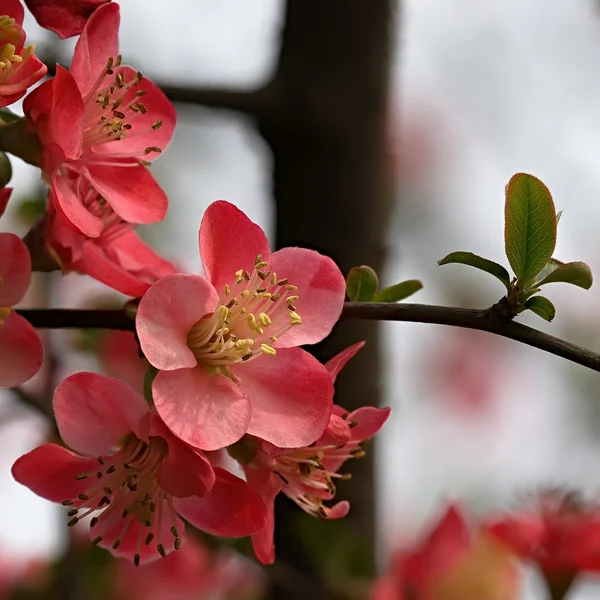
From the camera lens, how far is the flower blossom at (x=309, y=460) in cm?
47

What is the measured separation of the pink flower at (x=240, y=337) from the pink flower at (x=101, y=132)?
6cm

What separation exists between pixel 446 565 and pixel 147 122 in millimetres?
635

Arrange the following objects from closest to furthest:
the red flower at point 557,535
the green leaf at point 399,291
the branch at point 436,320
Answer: the branch at point 436,320 → the green leaf at point 399,291 → the red flower at point 557,535

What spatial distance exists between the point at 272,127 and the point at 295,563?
0.47 meters

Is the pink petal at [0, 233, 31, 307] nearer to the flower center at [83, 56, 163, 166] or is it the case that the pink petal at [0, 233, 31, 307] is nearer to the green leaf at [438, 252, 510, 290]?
the flower center at [83, 56, 163, 166]

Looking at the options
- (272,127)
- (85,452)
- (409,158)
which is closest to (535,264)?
(85,452)

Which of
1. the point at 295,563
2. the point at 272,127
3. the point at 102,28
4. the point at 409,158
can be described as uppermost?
the point at 102,28

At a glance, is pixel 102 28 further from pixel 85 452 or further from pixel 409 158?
pixel 409 158

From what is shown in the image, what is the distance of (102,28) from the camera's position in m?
0.49

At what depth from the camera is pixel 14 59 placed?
18.0 inches

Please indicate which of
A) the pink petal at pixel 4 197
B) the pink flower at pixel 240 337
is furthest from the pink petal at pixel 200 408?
the pink petal at pixel 4 197

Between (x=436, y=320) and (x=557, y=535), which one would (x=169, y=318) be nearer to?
(x=436, y=320)

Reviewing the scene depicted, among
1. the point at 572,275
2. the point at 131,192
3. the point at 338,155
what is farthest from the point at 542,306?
the point at 338,155

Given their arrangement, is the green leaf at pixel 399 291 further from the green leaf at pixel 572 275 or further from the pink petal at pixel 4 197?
the pink petal at pixel 4 197
